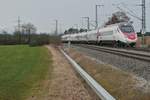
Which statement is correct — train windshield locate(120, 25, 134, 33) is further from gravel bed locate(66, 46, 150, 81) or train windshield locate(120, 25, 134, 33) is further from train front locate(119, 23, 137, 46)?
gravel bed locate(66, 46, 150, 81)

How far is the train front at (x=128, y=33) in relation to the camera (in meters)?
47.4

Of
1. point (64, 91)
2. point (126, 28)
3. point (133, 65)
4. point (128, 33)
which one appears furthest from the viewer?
point (126, 28)

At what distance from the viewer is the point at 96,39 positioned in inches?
2611

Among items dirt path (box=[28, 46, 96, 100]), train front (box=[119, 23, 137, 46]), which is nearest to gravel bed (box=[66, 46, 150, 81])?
dirt path (box=[28, 46, 96, 100])

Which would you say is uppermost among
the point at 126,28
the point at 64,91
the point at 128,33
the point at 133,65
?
the point at 126,28

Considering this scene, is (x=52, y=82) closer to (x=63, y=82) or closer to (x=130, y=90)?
(x=63, y=82)

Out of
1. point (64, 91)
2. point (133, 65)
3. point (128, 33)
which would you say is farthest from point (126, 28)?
point (64, 91)

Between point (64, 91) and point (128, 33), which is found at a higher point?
point (128, 33)

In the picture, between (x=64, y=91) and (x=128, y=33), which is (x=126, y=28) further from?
(x=64, y=91)

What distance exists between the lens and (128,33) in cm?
4781

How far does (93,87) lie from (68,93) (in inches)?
45.0

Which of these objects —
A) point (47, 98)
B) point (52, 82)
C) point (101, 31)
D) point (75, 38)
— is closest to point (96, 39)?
point (101, 31)

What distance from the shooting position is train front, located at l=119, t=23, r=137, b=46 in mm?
47438

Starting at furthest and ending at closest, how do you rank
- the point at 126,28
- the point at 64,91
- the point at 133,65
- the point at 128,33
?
1. the point at 126,28
2. the point at 128,33
3. the point at 133,65
4. the point at 64,91
